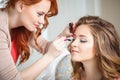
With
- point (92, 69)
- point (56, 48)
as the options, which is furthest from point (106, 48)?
point (56, 48)

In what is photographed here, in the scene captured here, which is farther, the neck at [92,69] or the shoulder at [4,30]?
the neck at [92,69]

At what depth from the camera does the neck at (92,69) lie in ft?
3.89

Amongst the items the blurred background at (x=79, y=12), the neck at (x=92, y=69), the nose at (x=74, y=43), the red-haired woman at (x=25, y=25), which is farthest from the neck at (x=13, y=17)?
the blurred background at (x=79, y=12)

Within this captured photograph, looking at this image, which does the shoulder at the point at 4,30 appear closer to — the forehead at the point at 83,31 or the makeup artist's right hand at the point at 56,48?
the makeup artist's right hand at the point at 56,48

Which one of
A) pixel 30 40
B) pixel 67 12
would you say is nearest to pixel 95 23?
pixel 30 40

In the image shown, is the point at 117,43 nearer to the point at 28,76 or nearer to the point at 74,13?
the point at 28,76

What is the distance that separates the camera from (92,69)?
1198mm

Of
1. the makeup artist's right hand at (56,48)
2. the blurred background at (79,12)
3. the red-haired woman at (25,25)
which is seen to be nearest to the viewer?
the red-haired woman at (25,25)

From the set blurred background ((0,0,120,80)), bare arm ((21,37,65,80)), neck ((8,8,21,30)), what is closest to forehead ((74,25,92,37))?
bare arm ((21,37,65,80))

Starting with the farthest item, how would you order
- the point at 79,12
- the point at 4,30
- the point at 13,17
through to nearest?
the point at 79,12 < the point at 13,17 < the point at 4,30

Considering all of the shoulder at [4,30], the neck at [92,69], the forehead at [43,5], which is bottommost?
the neck at [92,69]

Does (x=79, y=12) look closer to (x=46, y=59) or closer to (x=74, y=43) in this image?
(x=74, y=43)

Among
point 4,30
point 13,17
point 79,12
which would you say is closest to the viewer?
point 4,30

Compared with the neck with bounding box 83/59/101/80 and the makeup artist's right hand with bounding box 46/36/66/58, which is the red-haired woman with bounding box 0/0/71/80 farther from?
the neck with bounding box 83/59/101/80
